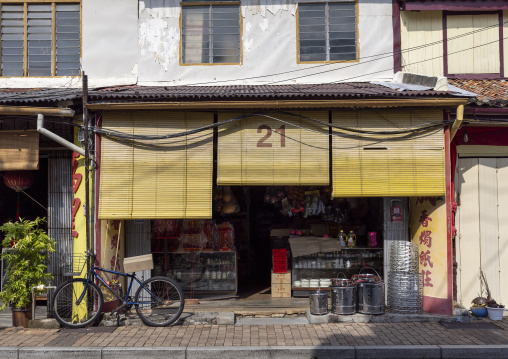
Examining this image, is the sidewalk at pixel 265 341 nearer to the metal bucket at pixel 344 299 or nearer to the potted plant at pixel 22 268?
the metal bucket at pixel 344 299

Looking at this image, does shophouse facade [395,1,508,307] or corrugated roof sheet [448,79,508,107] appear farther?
shophouse facade [395,1,508,307]

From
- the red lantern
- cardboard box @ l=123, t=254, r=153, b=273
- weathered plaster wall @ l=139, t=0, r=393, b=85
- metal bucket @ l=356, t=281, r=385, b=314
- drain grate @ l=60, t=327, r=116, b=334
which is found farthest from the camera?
weathered plaster wall @ l=139, t=0, r=393, b=85

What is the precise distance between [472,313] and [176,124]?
702 cm

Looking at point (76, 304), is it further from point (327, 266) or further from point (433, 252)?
point (433, 252)

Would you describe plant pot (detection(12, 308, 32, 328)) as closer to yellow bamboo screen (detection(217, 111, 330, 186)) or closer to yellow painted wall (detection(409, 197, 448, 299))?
yellow bamboo screen (detection(217, 111, 330, 186))

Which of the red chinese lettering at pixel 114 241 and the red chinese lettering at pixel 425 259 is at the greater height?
the red chinese lettering at pixel 114 241

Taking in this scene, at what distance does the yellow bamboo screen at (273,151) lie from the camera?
972 cm

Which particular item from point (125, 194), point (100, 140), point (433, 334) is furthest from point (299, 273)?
point (100, 140)

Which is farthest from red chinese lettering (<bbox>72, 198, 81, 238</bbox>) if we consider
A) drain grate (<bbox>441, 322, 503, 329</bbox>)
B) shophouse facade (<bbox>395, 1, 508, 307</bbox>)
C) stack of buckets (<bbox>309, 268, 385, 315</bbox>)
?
shophouse facade (<bbox>395, 1, 508, 307</bbox>)

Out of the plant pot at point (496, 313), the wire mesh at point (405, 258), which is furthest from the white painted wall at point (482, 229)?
the wire mesh at point (405, 258)

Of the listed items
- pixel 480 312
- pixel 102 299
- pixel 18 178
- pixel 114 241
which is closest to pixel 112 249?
pixel 114 241

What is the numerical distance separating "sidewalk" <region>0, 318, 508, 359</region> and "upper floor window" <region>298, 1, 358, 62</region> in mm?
5919

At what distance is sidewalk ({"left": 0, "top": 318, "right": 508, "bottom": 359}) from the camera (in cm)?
786

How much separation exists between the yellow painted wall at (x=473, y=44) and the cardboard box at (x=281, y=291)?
6.21 m
